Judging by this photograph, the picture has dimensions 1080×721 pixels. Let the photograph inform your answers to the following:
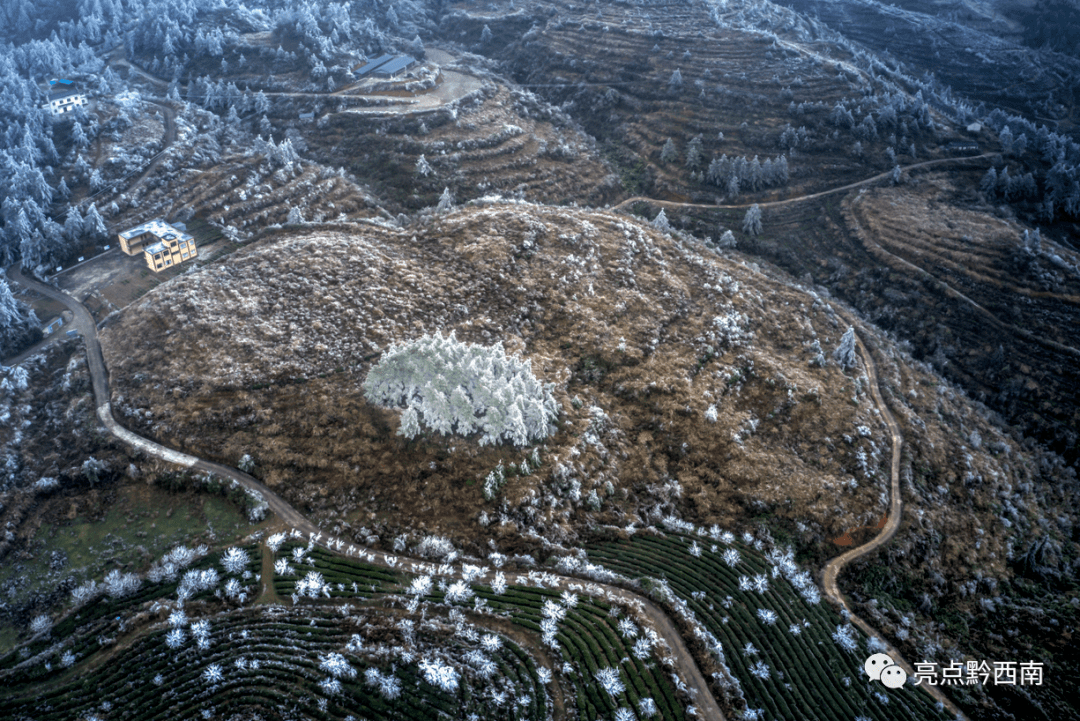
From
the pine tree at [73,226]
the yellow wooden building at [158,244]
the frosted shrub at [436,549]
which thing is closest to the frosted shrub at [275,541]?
the frosted shrub at [436,549]

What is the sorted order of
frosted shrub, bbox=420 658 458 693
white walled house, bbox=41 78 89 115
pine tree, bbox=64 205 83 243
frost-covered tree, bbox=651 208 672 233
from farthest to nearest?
white walled house, bbox=41 78 89 115, frost-covered tree, bbox=651 208 672 233, pine tree, bbox=64 205 83 243, frosted shrub, bbox=420 658 458 693

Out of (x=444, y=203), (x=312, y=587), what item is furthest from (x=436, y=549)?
(x=444, y=203)

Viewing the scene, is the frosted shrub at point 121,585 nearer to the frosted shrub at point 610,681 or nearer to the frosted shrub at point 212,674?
the frosted shrub at point 212,674

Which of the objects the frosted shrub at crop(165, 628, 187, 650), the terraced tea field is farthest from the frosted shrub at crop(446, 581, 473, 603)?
the frosted shrub at crop(165, 628, 187, 650)

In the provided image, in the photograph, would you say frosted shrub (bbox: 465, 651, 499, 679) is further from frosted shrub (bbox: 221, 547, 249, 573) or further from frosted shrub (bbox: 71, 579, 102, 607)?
frosted shrub (bbox: 71, 579, 102, 607)

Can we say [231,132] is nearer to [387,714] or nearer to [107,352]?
[107,352]
